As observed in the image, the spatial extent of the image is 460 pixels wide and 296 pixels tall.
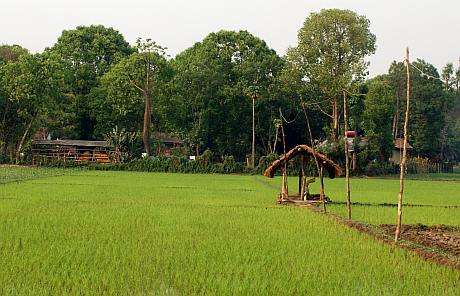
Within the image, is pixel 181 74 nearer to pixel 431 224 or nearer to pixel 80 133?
pixel 80 133

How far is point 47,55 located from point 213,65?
12049 millimetres

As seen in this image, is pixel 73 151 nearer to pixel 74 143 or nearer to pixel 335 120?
pixel 74 143

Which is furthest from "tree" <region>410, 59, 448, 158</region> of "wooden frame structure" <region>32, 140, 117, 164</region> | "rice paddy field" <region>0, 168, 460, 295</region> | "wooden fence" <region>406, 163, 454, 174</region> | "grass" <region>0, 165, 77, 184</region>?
"rice paddy field" <region>0, 168, 460, 295</region>

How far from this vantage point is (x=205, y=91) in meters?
44.6

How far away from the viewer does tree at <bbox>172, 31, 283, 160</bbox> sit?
4491 centimetres

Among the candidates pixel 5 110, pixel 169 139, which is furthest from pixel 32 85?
pixel 169 139

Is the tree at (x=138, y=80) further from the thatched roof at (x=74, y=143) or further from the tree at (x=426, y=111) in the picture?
the tree at (x=426, y=111)

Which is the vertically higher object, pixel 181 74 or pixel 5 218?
pixel 181 74

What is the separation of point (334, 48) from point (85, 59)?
66.7 feet

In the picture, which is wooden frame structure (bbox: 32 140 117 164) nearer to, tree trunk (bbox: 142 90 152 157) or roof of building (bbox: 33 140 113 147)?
roof of building (bbox: 33 140 113 147)

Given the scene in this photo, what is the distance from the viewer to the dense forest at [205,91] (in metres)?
42.5

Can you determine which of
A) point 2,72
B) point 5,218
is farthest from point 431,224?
point 2,72

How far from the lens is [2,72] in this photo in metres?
41.1

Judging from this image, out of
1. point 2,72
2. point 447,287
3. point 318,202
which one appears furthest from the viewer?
point 2,72
